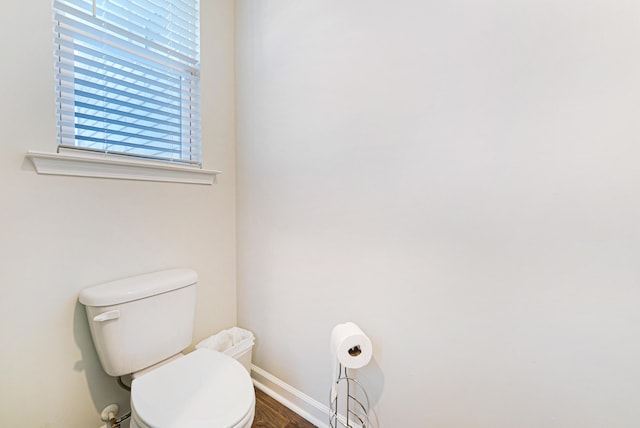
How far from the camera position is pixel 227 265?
1.61 meters

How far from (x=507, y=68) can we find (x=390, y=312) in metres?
0.97

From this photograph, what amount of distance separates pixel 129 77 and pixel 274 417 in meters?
1.84

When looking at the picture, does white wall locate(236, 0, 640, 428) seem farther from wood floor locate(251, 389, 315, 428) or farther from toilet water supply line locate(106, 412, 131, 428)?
toilet water supply line locate(106, 412, 131, 428)

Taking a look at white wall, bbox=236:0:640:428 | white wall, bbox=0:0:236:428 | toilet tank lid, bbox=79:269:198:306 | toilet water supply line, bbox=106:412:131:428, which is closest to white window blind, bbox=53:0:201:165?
white wall, bbox=0:0:236:428

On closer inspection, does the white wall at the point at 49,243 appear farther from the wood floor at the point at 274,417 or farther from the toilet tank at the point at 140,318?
the wood floor at the point at 274,417

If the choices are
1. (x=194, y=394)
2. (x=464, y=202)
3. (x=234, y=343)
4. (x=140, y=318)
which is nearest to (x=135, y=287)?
(x=140, y=318)

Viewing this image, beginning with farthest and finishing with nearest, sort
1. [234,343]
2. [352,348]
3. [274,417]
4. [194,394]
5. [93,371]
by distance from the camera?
[234,343] < [274,417] < [93,371] < [352,348] < [194,394]

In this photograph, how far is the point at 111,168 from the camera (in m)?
1.11

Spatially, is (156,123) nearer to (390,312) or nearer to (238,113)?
(238,113)

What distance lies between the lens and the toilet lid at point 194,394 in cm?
80

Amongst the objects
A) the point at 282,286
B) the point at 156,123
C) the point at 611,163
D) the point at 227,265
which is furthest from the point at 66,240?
the point at 611,163

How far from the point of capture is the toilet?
83cm

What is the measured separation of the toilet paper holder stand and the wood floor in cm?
20

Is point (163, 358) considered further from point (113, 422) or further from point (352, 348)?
point (352, 348)
